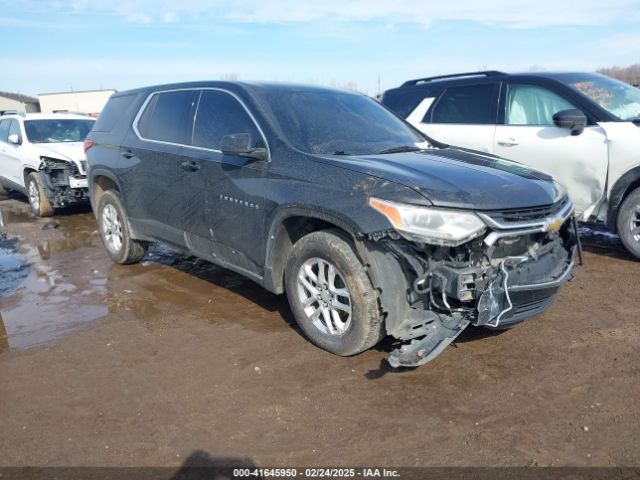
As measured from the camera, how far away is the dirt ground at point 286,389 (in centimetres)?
285

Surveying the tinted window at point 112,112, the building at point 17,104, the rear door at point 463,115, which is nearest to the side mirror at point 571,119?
the rear door at point 463,115

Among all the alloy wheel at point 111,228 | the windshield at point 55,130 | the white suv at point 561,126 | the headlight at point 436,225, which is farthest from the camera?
the windshield at point 55,130

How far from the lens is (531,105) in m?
6.32

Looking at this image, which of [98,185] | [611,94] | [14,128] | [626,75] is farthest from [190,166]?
[626,75]

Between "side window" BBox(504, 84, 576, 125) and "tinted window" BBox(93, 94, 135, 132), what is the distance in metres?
4.26

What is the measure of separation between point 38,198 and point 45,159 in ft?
2.23

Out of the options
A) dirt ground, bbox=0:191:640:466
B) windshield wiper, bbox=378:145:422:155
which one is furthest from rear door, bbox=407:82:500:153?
windshield wiper, bbox=378:145:422:155

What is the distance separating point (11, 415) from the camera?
325cm

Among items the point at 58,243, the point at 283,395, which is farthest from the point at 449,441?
the point at 58,243

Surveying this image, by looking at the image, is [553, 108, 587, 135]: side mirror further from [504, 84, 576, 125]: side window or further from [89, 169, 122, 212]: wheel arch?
[89, 169, 122, 212]: wheel arch

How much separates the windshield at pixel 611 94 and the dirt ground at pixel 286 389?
1886mm

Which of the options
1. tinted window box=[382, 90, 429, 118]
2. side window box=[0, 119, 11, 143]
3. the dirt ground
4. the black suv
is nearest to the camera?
the dirt ground

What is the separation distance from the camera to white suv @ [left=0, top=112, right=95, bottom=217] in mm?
9008

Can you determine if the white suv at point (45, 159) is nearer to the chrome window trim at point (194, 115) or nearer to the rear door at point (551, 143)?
the chrome window trim at point (194, 115)
